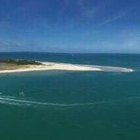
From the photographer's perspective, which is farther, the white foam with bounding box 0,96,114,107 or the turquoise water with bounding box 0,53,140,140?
the white foam with bounding box 0,96,114,107

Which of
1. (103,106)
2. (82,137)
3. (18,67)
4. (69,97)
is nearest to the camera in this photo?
(82,137)

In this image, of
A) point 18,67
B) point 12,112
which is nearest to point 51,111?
point 12,112

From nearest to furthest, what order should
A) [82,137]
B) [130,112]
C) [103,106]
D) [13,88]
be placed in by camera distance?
[82,137] < [130,112] < [103,106] < [13,88]

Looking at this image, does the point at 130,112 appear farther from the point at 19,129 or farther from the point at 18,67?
the point at 18,67

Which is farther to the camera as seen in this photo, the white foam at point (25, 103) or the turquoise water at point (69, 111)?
the white foam at point (25, 103)

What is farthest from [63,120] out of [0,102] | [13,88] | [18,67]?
[18,67]

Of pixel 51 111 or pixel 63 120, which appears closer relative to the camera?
pixel 63 120

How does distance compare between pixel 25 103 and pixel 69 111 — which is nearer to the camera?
pixel 69 111
